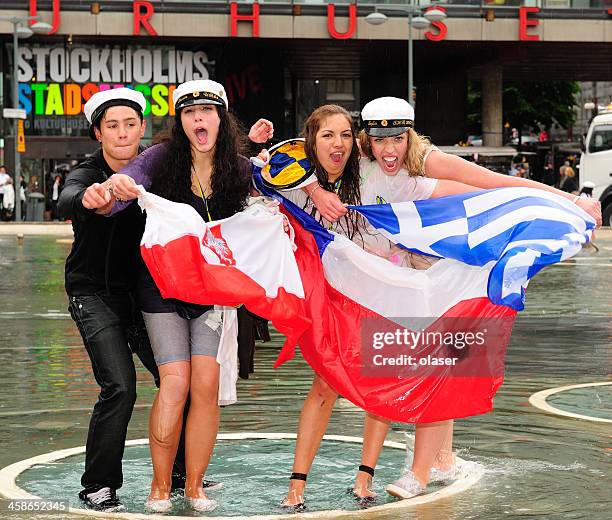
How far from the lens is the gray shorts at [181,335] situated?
19.2ft

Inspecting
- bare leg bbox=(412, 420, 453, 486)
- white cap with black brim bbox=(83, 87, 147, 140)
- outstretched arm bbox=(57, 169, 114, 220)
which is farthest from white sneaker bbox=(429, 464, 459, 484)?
white cap with black brim bbox=(83, 87, 147, 140)

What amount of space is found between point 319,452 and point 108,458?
1.50 m

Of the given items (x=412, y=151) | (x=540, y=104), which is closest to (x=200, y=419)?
(x=412, y=151)

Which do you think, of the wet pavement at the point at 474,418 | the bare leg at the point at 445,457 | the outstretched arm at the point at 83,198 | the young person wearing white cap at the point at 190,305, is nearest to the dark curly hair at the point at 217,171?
the young person wearing white cap at the point at 190,305

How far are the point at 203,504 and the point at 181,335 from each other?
0.72 meters

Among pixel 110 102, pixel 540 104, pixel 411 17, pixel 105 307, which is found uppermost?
pixel 411 17

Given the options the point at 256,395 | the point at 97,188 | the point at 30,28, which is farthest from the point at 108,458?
the point at 30,28

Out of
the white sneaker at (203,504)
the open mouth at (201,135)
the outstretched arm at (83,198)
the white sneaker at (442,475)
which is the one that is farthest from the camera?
the white sneaker at (442,475)

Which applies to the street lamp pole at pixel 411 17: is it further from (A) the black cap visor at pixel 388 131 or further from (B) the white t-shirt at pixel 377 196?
(A) the black cap visor at pixel 388 131

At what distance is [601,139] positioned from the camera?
35031mm

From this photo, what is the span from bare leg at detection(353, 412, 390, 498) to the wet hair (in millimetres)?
926

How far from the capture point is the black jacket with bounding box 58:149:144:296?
235 inches

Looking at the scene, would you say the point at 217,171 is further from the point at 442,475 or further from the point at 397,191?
the point at 442,475

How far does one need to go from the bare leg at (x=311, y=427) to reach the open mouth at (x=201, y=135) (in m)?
1.18
